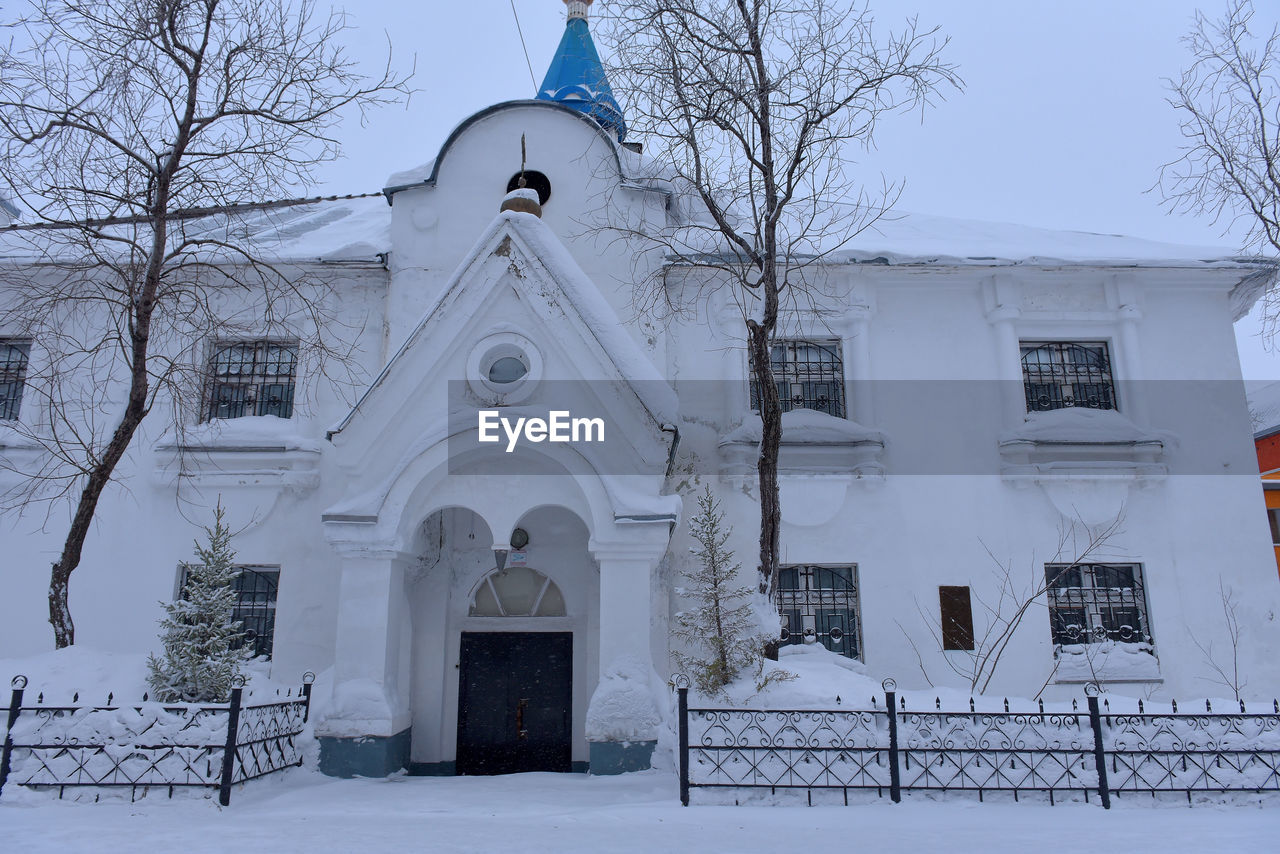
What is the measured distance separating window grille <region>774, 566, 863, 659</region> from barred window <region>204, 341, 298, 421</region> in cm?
707

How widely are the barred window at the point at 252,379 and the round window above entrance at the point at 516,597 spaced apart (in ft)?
12.0

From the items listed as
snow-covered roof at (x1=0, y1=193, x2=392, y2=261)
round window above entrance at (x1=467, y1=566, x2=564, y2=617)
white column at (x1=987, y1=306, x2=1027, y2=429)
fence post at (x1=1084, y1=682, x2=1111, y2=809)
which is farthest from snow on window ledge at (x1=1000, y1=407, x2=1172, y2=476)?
snow-covered roof at (x1=0, y1=193, x2=392, y2=261)

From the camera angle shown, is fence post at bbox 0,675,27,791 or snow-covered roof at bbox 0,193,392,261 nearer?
fence post at bbox 0,675,27,791

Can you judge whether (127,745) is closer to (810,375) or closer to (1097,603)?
(810,375)

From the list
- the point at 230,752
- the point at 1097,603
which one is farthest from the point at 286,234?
the point at 1097,603

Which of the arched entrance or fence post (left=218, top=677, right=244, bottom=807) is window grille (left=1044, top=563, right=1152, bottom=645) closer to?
the arched entrance

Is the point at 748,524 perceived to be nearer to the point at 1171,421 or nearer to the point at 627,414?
the point at 627,414

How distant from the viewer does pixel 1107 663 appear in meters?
10.5

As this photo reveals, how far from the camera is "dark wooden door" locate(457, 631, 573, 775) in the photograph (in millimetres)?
10125

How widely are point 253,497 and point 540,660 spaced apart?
4.24 metres

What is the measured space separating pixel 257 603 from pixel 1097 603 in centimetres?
1083

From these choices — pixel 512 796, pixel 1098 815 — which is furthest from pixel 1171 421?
pixel 512 796

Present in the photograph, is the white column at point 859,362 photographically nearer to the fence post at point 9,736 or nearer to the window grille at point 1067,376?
the window grille at point 1067,376

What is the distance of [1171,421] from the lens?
37.6ft
